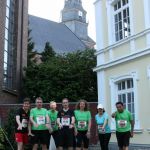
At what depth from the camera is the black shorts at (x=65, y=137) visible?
10070mm

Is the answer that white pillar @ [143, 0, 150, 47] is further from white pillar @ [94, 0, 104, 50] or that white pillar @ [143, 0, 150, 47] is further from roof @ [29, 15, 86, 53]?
roof @ [29, 15, 86, 53]

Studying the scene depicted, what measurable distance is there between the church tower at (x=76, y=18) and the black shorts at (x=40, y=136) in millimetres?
80409

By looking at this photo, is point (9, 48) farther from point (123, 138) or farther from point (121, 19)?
point (123, 138)

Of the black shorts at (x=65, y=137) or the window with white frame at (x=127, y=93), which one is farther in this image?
A: the window with white frame at (x=127, y=93)

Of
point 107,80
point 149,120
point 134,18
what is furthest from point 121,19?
point 149,120

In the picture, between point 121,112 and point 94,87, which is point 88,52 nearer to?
point 94,87

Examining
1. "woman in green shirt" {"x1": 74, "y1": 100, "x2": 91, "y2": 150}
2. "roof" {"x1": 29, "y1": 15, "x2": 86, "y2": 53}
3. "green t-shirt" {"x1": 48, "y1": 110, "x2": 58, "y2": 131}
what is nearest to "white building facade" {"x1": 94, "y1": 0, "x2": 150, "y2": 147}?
"woman in green shirt" {"x1": 74, "y1": 100, "x2": 91, "y2": 150}

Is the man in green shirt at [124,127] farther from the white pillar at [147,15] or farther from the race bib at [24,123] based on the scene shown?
the white pillar at [147,15]

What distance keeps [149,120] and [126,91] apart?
205 cm

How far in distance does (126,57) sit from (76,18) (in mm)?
80061

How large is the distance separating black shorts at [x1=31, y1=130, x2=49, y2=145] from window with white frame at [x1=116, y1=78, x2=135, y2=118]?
609cm

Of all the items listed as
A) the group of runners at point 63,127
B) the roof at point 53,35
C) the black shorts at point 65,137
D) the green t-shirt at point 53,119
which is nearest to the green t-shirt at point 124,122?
the group of runners at point 63,127

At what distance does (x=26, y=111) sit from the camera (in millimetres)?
Answer: 10297

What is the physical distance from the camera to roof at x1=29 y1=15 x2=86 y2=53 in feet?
188
